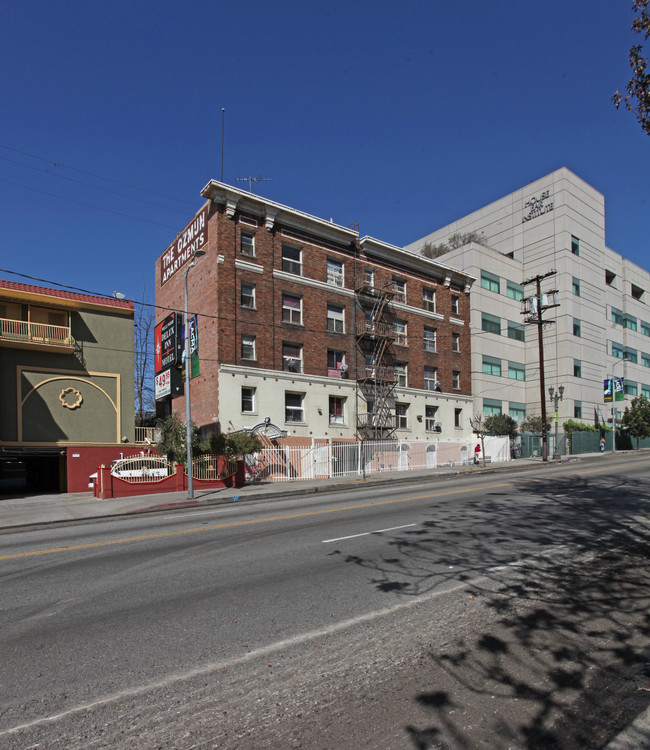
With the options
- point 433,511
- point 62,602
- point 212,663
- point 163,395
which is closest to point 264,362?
point 163,395

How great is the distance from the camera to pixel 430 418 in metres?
35.6

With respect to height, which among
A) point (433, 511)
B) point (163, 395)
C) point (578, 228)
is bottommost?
point (433, 511)

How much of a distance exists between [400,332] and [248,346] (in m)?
11.8

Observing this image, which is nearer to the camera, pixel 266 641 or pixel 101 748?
pixel 101 748

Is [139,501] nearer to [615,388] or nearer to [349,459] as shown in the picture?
[349,459]

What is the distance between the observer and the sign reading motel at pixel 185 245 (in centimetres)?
2819

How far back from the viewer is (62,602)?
6.23 metres

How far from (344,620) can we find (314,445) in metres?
22.4

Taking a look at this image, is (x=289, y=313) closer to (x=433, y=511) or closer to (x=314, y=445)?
(x=314, y=445)

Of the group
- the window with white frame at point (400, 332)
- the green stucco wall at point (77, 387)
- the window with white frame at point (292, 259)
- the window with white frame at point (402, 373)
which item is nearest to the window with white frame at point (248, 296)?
the window with white frame at point (292, 259)

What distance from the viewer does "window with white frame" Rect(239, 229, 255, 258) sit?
2757 centimetres

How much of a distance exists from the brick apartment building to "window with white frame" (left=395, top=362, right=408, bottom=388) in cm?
8

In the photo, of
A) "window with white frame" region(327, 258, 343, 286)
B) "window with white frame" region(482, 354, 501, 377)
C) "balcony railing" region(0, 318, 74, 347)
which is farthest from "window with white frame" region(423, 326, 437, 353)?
"balcony railing" region(0, 318, 74, 347)

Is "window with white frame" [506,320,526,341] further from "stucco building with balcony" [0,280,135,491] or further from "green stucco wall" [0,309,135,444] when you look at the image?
"green stucco wall" [0,309,135,444]
